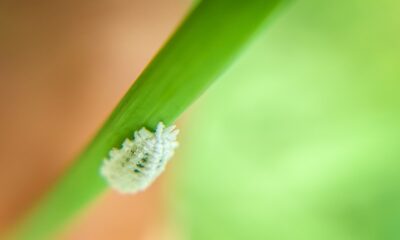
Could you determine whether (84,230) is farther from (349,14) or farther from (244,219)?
(349,14)

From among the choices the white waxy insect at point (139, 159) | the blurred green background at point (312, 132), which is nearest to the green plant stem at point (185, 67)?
the white waxy insect at point (139, 159)

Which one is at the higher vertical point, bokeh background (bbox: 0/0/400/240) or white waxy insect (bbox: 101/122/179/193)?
bokeh background (bbox: 0/0/400/240)

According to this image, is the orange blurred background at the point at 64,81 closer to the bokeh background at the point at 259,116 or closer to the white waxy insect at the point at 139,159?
the bokeh background at the point at 259,116

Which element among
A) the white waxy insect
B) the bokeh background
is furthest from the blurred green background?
the white waxy insect

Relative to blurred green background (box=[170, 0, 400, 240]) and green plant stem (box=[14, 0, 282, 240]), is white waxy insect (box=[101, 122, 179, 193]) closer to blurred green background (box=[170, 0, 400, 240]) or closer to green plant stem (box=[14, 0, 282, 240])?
green plant stem (box=[14, 0, 282, 240])

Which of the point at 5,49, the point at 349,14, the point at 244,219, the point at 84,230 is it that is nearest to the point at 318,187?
the point at 244,219

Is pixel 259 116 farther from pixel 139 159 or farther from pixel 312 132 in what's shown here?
pixel 139 159
